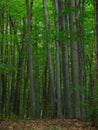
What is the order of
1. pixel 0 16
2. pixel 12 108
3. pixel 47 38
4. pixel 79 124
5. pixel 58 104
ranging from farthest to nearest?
pixel 12 108 → pixel 0 16 → pixel 58 104 → pixel 47 38 → pixel 79 124

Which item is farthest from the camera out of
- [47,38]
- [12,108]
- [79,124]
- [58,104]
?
[12,108]

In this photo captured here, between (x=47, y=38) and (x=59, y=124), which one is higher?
(x=47, y=38)

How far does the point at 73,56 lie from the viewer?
11.3 m

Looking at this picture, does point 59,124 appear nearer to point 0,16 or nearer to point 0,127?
point 0,127

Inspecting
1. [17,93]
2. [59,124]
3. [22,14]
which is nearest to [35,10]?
[22,14]

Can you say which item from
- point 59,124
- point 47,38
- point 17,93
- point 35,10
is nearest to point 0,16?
point 35,10

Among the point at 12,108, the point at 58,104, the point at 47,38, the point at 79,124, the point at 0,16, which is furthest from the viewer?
the point at 12,108

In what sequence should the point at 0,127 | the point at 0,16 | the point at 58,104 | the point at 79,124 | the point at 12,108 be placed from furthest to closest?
1. the point at 12,108
2. the point at 0,16
3. the point at 58,104
4. the point at 79,124
5. the point at 0,127

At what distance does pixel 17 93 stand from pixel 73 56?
7.22 metres

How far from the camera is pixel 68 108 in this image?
37.2 feet

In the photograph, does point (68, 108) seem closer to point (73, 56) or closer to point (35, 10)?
point (73, 56)

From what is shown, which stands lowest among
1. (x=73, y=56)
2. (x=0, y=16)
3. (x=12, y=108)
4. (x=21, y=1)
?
(x=12, y=108)

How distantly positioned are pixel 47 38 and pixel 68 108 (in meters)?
2.76

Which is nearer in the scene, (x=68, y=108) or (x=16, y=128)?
(x=16, y=128)
